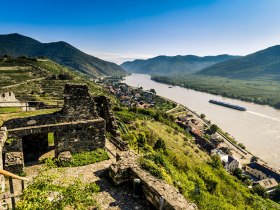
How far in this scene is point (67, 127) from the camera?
47.7 ft

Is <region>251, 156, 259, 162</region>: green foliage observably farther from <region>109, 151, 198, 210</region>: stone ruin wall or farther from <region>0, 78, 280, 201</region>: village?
<region>109, 151, 198, 210</region>: stone ruin wall

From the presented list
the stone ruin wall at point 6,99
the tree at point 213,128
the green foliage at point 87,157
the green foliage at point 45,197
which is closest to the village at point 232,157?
the tree at point 213,128

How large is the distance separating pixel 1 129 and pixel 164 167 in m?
9.63

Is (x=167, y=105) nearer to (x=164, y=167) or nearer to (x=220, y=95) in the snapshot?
(x=220, y=95)

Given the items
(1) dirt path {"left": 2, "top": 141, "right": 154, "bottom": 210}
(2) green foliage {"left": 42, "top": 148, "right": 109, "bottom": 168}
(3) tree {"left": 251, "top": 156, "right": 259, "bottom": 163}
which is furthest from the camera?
(3) tree {"left": 251, "top": 156, "right": 259, "bottom": 163}

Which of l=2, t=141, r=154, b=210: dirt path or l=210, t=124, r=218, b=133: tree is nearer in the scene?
l=2, t=141, r=154, b=210: dirt path

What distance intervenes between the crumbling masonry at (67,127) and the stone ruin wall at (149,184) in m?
3.17

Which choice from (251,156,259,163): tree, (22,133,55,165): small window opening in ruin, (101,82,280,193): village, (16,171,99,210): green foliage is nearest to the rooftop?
(101,82,280,193): village

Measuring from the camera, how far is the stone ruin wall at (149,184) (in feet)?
28.7

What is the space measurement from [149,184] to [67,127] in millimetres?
7296

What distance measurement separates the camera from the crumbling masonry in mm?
13852

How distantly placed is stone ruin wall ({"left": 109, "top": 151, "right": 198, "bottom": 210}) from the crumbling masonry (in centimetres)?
317

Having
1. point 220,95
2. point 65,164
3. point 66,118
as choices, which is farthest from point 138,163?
point 220,95

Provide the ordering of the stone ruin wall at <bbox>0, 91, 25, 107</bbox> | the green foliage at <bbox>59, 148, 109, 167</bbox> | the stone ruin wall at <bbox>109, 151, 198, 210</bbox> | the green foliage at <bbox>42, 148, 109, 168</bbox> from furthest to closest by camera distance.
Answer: the stone ruin wall at <bbox>0, 91, 25, 107</bbox>
the green foliage at <bbox>59, 148, 109, 167</bbox>
the green foliage at <bbox>42, 148, 109, 168</bbox>
the stone ruin wall at <bbox>109, 151, 198, 210</bbox>
